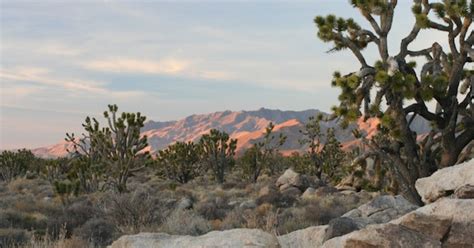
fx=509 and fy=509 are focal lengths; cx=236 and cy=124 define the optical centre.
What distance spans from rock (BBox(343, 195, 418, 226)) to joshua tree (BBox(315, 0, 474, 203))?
2.62 meters

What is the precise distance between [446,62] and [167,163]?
90.5 feet

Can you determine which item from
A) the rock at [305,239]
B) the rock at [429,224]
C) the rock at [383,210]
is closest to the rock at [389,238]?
the rock at [429,224]

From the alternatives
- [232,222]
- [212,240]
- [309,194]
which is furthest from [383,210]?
[309,194]

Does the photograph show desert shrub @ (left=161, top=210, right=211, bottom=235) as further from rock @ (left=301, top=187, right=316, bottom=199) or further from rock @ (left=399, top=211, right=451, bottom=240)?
Answer: rock @ (left=301, top=187, right=316, bottom=199)

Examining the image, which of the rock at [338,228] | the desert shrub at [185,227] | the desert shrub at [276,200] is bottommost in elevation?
the desert shrub at [276,200]

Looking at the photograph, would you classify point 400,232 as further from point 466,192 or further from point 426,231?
point 466,192

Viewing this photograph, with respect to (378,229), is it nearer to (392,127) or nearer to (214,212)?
(392,127)

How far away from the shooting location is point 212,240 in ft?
19.0

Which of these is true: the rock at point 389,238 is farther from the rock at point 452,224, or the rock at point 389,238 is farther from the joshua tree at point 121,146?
the joshua tree at point 121,146

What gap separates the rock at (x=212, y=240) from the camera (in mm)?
5559

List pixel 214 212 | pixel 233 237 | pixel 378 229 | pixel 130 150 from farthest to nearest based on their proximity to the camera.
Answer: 1. pixel 130 150
2. pixel 214 212
3. pixel 233 237
4. pixel 378 229

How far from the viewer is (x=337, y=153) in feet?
120

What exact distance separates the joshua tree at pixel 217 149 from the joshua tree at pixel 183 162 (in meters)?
0.97

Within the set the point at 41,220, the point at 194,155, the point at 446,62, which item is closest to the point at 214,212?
the point at 41,220
